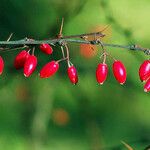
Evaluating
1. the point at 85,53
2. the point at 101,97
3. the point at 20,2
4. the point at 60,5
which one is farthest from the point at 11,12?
the point at 101,97

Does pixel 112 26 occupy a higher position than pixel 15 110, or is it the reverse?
pixel 112 26

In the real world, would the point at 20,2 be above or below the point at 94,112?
above

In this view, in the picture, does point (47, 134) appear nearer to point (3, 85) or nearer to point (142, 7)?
point (3, 85)

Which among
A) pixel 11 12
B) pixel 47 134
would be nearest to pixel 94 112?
pixel 47 134

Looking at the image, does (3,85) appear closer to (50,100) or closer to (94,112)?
(50,100)

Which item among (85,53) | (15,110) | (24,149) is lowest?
(24,149)
